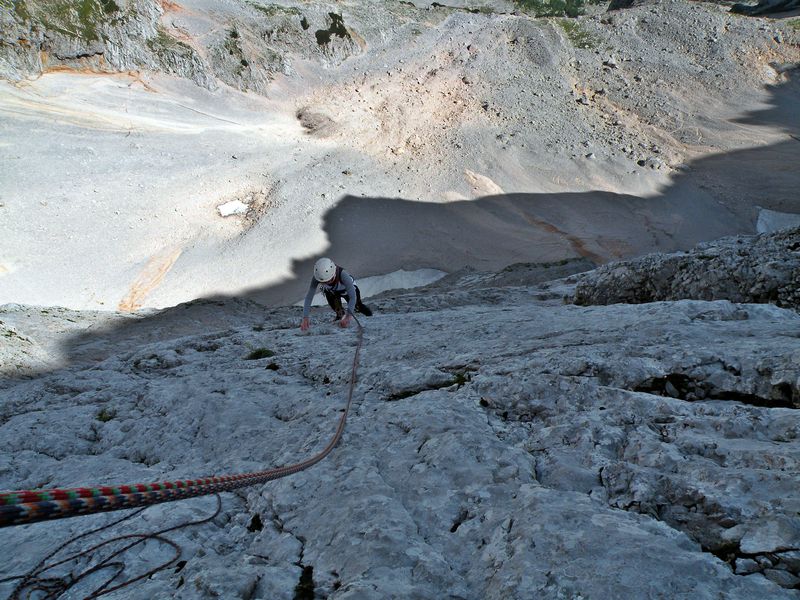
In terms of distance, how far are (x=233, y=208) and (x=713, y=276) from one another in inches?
903

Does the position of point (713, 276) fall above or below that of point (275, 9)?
below

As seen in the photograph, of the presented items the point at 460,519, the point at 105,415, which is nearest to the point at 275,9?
the point at 105,415

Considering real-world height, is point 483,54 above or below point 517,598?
above

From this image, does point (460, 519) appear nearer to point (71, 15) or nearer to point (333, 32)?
point (71, 15)

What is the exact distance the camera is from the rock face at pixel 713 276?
7.34 meters

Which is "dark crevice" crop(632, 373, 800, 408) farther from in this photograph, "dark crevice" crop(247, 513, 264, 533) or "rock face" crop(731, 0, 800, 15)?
A: "rock face" crop(731, 0, 800, 15)

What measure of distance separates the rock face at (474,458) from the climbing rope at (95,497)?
1.25 feet

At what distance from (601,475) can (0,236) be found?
25477 mm

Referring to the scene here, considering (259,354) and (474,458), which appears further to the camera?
(259,354)

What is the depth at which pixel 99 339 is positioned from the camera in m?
12.3

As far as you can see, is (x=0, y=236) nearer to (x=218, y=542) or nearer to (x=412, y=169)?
(x=412, y=169)

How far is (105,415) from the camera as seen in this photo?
263 inches

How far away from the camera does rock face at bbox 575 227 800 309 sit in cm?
734

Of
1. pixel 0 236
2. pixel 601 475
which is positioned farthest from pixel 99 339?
pixel 0 236
